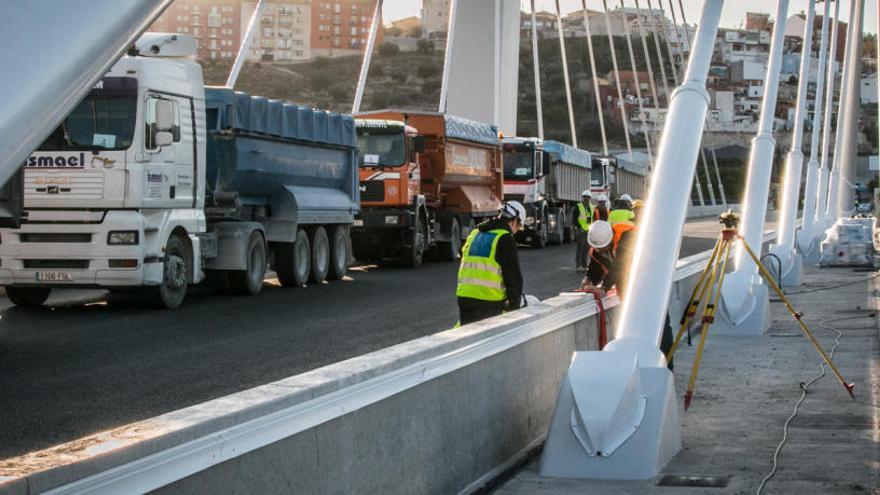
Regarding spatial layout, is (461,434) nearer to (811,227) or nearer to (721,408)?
(721,408)

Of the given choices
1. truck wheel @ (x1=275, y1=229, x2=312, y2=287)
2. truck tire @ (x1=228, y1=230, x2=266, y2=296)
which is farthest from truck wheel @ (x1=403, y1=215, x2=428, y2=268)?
truck tire @ (x1=228, y1=230, x2=266, y2=296)

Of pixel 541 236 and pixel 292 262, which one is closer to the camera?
pixel 292 262

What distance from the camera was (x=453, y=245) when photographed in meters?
36.2

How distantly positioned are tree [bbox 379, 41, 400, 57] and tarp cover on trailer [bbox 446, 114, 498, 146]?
140 metres

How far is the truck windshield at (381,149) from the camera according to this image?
32.6m

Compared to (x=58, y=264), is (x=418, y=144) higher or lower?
higher

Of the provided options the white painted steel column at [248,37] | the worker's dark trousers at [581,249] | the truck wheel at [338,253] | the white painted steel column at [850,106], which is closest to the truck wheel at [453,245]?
the worker's dark trousers at [581,249]

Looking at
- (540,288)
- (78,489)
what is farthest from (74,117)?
(78,489)

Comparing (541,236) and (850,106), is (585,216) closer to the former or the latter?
(541,236)

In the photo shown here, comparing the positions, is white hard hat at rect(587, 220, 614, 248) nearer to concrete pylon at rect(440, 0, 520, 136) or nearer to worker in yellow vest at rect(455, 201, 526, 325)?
worker in yellow vest at rect(455, 201, 526, 325)

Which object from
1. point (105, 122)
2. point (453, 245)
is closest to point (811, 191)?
point (453, 245)

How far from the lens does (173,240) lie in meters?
20.7

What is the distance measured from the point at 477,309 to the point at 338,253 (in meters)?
17.0

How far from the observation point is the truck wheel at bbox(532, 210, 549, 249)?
153ft
